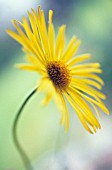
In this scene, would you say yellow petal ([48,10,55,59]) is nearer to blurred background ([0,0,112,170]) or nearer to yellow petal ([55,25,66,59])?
yellow petal ([55,25,66,59])

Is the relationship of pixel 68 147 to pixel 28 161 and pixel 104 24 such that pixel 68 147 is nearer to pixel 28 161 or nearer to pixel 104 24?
pixel 28 161

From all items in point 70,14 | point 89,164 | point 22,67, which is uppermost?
point 70,14

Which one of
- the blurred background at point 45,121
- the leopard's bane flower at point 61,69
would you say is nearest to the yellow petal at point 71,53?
the leopard's bane flower at point 61,69

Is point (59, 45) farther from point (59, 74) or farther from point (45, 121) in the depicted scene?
point (45, 121)

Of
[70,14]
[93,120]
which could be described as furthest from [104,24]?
[93,120]

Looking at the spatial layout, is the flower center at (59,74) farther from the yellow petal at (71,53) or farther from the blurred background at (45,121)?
the blurred background at (45,121)

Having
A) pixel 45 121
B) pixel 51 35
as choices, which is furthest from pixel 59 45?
pixel 45 121

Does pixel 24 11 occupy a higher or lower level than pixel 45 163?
higher
